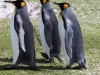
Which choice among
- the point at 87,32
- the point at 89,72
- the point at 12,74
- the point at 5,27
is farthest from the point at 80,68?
the point at 5,27

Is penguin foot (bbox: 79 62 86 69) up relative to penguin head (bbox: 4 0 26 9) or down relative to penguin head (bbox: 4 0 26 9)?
down

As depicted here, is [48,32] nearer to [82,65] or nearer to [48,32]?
[48,32]

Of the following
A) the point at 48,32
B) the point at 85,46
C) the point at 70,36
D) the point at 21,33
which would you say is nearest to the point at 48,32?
the point at 48,32

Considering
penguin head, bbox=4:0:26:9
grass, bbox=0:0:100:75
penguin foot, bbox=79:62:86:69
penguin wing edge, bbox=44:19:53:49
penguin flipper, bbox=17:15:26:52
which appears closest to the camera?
A: penguin flipper, bbox=17:15:26:52

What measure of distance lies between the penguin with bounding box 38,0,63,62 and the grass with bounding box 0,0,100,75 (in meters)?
0.29

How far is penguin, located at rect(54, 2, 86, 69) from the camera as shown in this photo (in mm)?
7090

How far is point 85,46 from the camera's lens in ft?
33.6

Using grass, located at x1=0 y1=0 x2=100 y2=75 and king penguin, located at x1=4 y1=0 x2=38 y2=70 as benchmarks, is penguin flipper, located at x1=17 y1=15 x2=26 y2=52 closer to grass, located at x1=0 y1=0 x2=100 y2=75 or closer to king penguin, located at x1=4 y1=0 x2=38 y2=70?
king penguin, located at x1=4 y1=0 x2=38 y2=70

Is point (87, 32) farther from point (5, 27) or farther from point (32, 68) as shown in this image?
point (32, 68)

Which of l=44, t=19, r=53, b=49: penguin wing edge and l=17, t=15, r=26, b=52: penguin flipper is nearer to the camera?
l=17, t=15, r=26, b=52: penguin flipper

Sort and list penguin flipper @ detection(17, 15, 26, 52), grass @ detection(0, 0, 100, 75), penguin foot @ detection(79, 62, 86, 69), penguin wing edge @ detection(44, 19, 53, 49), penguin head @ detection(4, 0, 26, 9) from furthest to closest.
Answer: penguin wing edge @ detection(44, 19, 53, 49) → penguin foot @ detection(79, 62, 86, 69) → grass @ detection(0, 0, 100, 75) → penguin head @ detection(4, 0, 26, 9) → penguin flipper @ detection(17, 15, 26, 52)

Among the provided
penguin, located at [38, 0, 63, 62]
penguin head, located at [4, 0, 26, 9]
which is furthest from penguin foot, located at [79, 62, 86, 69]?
penguin head, located at [4, 0, 26, 9]

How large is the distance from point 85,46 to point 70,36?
323cm

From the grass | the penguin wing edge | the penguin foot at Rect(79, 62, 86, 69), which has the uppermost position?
the penguin wing edge
